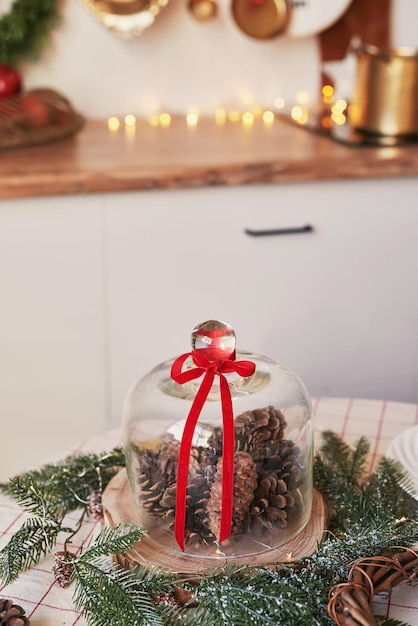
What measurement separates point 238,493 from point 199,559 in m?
0.09

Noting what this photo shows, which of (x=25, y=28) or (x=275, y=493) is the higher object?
(x=25, y=28)

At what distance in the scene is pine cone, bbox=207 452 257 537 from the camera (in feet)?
2.99

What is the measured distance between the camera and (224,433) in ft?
2.98

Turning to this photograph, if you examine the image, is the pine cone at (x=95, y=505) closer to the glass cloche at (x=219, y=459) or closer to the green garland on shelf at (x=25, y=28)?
the glass cloche at (x=219, y=459)

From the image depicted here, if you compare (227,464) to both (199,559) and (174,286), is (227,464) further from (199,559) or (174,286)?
(174,286)

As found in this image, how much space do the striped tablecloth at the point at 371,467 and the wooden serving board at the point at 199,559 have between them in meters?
0.06

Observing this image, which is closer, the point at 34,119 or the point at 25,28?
the point at 34,119

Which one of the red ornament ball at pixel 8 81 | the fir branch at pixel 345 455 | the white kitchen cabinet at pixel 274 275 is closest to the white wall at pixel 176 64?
the red ornament ball at pixel 8 81

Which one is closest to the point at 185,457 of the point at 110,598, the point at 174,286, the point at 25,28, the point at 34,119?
the point at 110,598

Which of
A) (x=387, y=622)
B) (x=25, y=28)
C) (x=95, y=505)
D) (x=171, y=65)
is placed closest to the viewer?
(x=387, y=622)

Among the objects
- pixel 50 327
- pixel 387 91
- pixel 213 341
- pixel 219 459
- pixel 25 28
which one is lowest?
pixel 50 327

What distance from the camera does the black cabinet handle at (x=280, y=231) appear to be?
1855 mm

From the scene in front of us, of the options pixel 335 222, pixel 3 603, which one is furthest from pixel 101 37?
pixel 3 603

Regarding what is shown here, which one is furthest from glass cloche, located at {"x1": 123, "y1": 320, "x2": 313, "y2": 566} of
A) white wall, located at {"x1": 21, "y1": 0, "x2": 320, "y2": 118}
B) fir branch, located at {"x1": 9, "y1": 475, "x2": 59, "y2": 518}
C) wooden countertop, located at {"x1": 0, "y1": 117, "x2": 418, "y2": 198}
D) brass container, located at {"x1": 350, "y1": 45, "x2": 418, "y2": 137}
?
white wall, located at {"x1": 21, "y1": 0, "x2": 320, "y2": 118}
